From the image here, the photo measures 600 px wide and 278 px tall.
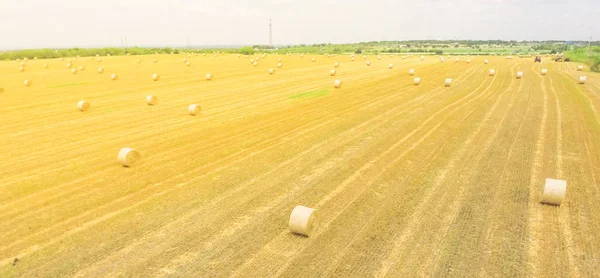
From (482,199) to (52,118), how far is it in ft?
56.9

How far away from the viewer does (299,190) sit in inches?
367

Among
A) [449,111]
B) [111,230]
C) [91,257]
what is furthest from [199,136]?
[449,111]

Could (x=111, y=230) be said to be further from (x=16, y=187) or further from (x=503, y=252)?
(x=503, y=252)

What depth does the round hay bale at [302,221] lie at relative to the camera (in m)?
7.11

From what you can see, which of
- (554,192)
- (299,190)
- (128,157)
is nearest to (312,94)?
(128,157)

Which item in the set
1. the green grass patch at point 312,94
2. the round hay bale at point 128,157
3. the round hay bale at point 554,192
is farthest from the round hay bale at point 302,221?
the green grass patch at point 312,94

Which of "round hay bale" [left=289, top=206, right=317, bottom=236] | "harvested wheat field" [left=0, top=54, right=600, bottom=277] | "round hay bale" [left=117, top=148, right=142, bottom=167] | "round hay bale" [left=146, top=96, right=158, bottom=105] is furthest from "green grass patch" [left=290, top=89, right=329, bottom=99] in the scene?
"round hay bale" [left=289, top=206, right=317, bottom=236]

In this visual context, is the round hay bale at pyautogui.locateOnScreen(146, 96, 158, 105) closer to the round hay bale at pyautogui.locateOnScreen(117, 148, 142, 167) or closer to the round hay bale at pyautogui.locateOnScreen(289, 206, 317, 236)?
the round hay bale at pyautogui.locateOnScreen(117, 148, 142, 167)

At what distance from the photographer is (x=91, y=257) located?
6531 millimetres

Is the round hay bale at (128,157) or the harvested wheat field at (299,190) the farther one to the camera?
the round hay bale at (128,157)

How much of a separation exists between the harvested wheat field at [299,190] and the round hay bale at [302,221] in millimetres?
188

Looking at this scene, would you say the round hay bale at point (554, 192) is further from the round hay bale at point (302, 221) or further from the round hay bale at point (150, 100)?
the round hay bale at point (150, 100)

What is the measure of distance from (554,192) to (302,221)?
559 centimetres

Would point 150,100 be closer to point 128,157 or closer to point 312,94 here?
point 312,94
